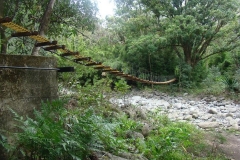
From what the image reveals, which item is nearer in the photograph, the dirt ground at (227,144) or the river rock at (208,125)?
the dirt ground at (227,144)

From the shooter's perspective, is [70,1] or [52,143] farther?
[70,1]

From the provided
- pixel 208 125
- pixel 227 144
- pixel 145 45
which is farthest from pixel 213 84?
pixel 227 144

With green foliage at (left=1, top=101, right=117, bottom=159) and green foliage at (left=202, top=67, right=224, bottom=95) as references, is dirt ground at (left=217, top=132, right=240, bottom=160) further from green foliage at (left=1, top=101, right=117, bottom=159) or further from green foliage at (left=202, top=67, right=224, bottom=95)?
green foliage at (left=202, top=67, right=224, bottom=95)

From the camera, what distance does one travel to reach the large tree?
279 inches

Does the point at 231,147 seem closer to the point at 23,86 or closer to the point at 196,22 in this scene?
the point at 23,86

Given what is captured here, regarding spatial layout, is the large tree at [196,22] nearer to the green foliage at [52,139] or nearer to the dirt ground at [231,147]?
the dirt ground at [231,147]

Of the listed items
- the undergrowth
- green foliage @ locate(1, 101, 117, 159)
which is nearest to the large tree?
the undergrowth

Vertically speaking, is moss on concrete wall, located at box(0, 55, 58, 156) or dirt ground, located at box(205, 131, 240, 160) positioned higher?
moss on concrete wall, located at box(0, 55, 58, 156)

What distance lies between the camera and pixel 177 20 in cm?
709

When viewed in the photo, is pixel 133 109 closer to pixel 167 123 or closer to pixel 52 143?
pixel 167 123

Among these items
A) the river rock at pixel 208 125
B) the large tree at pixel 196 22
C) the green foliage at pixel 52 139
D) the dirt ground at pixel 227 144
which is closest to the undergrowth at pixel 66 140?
the green foliage at pixel 52 139

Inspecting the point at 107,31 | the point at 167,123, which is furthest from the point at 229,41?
the point at 167,123

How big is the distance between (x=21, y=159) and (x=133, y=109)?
2179 mm

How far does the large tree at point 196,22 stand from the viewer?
7.09 m
